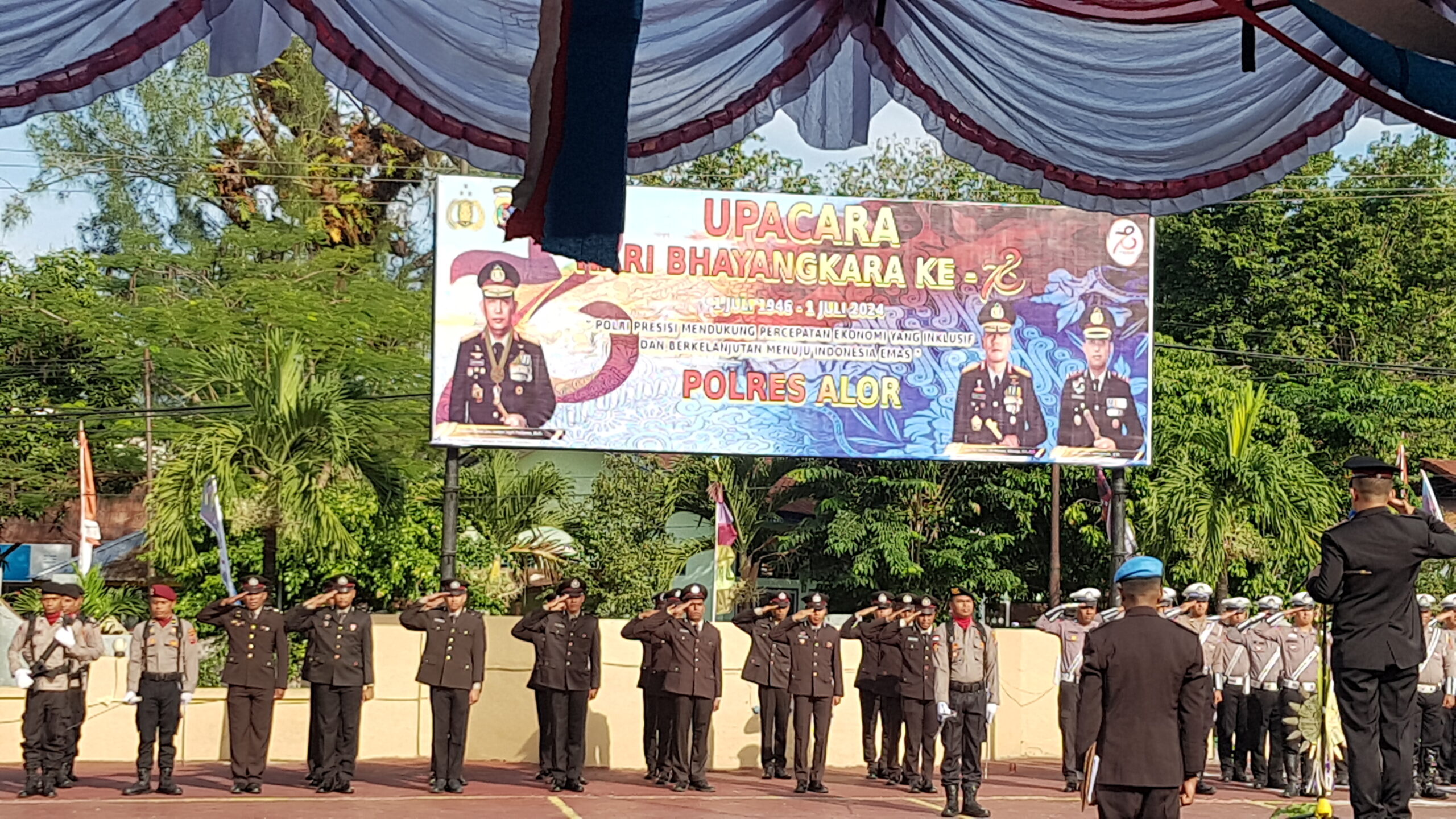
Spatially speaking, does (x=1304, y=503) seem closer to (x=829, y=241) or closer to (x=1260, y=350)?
(x=829, y=241)

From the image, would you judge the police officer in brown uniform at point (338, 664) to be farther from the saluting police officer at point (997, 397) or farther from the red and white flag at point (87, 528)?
the red and white flag at point (87, 528)

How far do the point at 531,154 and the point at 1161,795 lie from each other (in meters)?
4.40

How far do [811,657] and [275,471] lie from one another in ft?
23.7

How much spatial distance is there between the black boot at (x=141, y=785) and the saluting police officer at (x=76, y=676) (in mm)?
557

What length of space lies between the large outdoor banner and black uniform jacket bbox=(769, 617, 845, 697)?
77.5 inches

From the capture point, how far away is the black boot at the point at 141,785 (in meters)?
14.1

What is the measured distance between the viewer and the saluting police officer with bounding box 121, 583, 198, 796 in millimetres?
14312

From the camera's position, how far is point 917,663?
15.6 m

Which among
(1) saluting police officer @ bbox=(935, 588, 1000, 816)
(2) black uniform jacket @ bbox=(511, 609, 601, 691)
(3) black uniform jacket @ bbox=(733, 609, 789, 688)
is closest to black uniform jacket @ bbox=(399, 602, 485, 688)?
(2) black uniform jacket @ bbox=(511, 609, 601, 691)

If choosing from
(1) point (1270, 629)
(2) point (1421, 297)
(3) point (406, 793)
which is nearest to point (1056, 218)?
(1) point (1270, 629)

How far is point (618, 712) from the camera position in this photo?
707 inches

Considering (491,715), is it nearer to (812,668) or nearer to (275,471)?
(812,668)

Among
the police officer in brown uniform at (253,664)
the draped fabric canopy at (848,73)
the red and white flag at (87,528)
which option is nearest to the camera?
A: the draped fabric canopy at (848,73)

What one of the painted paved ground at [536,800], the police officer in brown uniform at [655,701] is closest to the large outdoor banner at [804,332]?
the police officer in brown uniform at [655,701]
